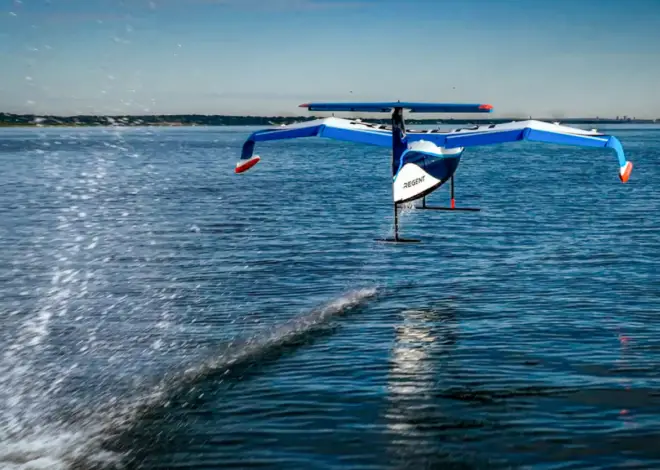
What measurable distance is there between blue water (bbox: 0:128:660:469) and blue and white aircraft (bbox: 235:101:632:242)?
3436 millimetres

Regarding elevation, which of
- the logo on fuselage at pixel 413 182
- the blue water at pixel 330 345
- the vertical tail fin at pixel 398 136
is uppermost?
the vertical tail fin at pixel 398 136

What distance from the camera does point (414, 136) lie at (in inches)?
1630

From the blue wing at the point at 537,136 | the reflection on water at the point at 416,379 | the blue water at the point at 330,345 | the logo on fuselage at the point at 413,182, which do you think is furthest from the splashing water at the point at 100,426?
the blue wing at the point at 537,136

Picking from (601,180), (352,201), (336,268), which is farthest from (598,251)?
(601,180)

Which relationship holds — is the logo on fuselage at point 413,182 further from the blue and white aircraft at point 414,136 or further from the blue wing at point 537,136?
the blue wing at point 537,136

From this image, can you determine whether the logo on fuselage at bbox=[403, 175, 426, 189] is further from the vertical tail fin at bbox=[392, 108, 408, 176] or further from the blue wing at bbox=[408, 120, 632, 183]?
the blue wing at bbox=[408, 120, 632, 183]

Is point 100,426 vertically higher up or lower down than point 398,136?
lower down

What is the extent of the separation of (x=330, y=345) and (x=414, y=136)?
2180cm

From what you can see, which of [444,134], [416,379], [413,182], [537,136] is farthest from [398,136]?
[416,379]

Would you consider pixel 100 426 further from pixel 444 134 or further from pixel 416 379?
pixel 444 134

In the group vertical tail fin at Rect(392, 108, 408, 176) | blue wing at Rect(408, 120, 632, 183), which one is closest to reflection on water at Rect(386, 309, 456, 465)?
blue wing at Rect(408, 120, 632, 183)

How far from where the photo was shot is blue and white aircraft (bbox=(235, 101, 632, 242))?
34562 mm

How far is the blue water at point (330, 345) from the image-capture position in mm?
14773

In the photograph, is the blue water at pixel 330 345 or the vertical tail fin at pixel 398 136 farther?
the vertical tail fin at pixel 398 136
